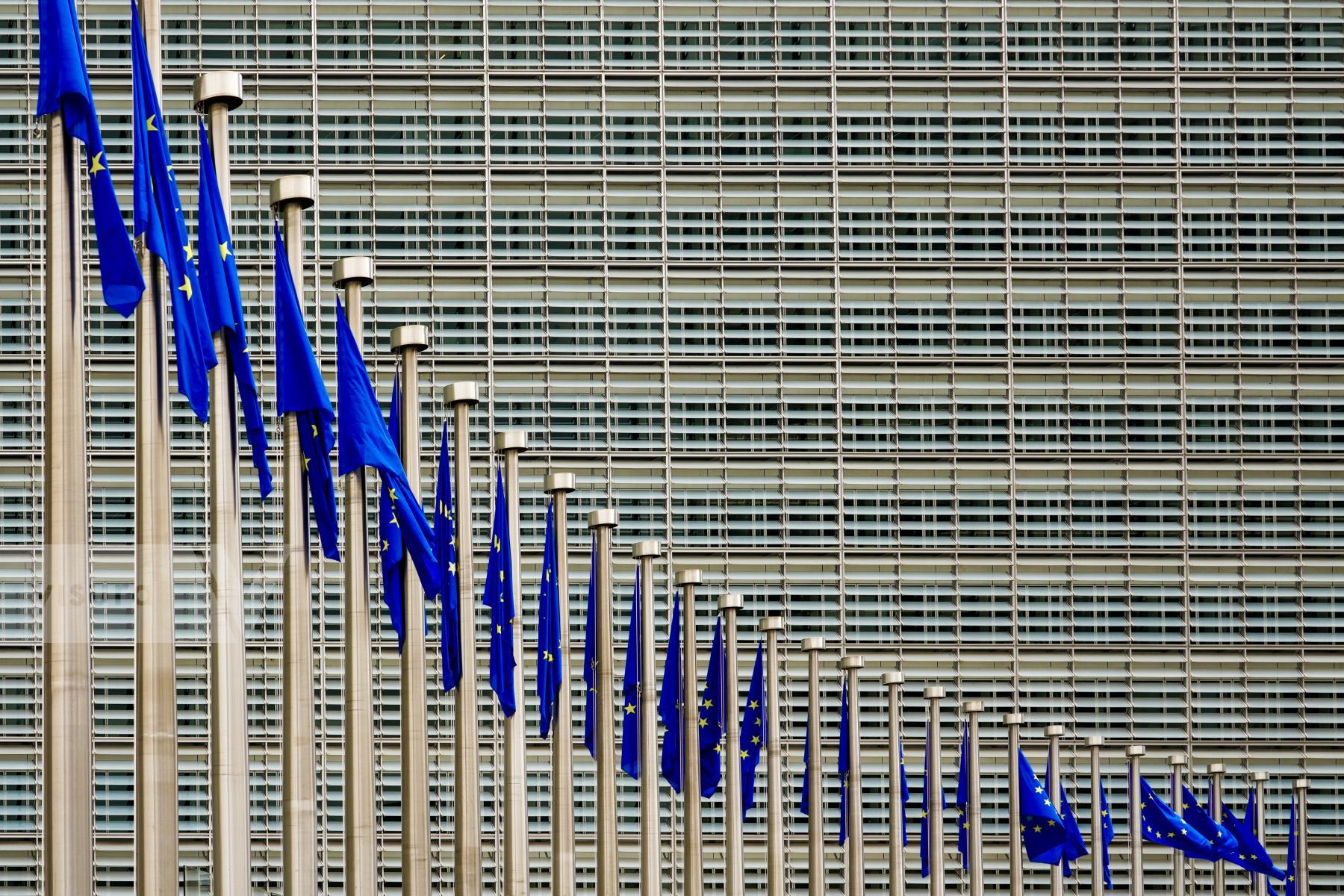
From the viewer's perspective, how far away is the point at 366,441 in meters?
25.3

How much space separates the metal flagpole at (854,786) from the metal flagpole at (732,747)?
3398 mm

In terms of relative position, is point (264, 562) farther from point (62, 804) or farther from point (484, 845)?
point (62, 804)

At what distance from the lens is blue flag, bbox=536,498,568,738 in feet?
114

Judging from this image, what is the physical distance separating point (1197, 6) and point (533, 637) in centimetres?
2838

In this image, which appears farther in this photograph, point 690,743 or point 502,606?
point 690,743

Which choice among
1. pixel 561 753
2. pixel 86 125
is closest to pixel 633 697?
pixel 561 753

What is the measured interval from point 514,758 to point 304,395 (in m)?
12.9

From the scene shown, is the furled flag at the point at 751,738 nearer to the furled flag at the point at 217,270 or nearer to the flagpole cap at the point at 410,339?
the flagpole cap at the point at 410,339

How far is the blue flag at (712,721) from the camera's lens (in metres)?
41.9

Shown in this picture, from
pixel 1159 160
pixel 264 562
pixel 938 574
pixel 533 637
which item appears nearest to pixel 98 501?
pixel 264 562

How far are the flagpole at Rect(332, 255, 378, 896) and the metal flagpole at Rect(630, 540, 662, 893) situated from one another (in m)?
12.7

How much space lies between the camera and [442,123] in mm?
68750

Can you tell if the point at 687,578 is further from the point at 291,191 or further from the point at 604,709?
the point at 291,191

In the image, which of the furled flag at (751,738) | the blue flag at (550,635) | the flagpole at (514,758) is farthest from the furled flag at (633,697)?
the furled flag at (751,738)
